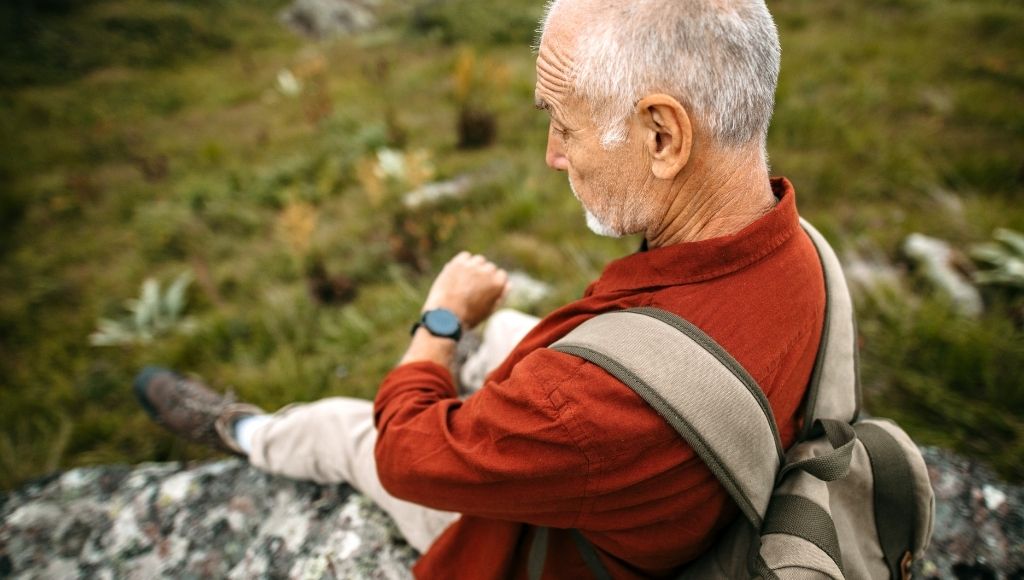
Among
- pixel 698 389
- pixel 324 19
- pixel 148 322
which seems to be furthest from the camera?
pixel 324 19

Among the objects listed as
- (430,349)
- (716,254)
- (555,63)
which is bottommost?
(430,349)

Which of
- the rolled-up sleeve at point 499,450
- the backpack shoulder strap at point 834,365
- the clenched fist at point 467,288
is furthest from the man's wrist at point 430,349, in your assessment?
the backpack shoulder strap at point 834,365

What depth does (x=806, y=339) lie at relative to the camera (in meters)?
1.23

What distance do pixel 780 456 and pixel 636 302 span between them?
1.56ft

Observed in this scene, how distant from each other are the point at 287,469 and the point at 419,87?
7.22 m

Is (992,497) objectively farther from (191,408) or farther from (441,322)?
(191,408)

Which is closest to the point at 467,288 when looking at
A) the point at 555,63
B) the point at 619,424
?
the point at 555,63

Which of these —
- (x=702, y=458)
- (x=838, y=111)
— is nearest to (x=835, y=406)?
(x=702, y=458)

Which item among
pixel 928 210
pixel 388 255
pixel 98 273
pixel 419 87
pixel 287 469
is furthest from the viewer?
pixel 419 87

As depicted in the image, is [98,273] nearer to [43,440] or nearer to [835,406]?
[43,440]

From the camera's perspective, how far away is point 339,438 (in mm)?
2174

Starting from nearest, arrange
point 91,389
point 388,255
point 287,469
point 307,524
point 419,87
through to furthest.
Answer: point 307,524, point 287,469, point 91,389, point 388,255, point 419,87

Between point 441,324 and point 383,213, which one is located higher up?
point 441,324

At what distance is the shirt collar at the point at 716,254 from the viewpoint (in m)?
1.17
